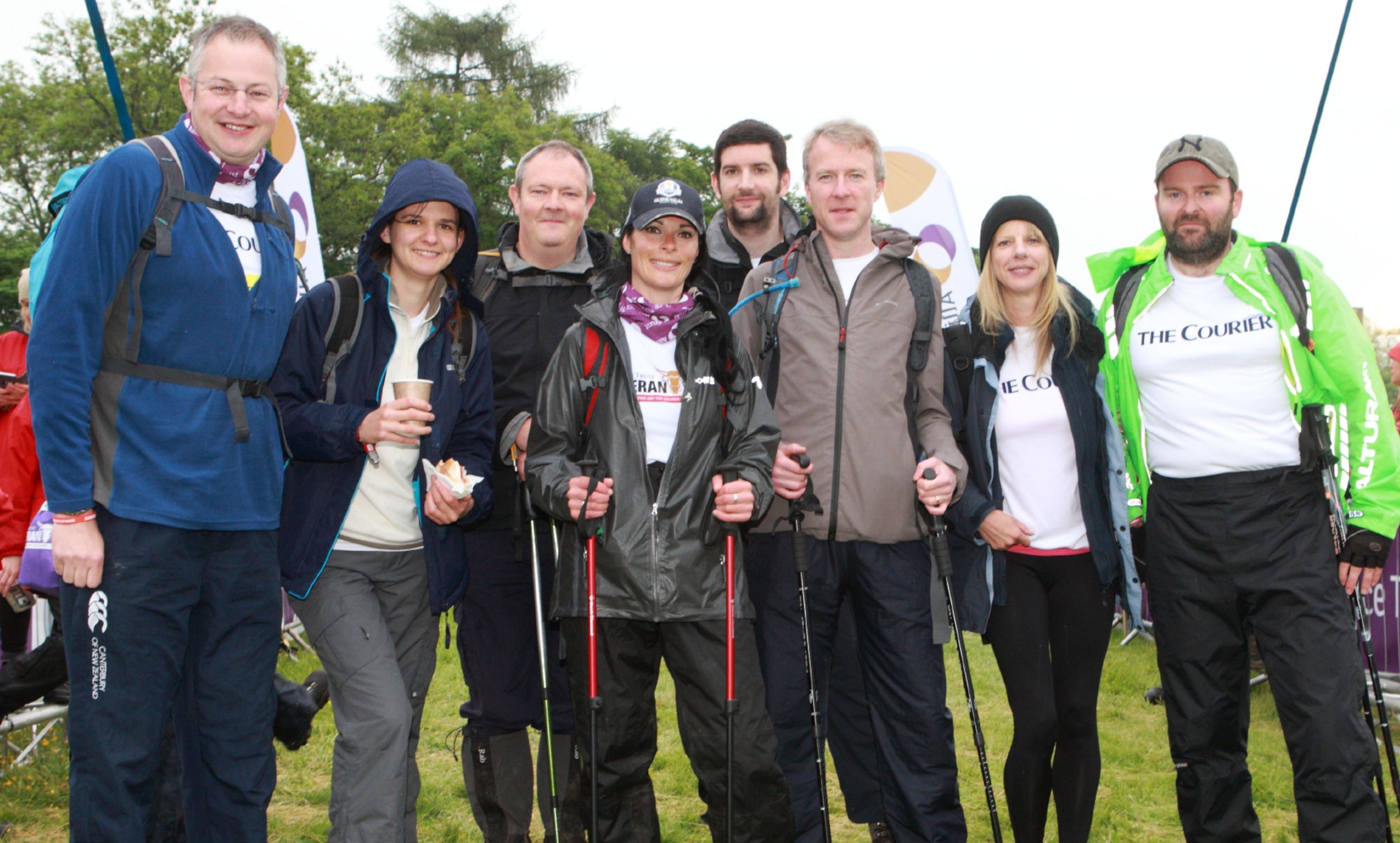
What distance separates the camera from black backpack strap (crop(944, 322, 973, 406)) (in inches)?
169

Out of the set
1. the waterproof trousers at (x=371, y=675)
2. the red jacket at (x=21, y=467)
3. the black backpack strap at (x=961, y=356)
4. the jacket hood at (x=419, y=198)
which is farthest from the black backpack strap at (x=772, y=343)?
the red jacket at (x=21, y=467)

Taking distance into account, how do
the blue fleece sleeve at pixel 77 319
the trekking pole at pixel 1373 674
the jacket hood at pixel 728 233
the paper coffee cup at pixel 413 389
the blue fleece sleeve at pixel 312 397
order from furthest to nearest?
the jacket hood at pixel 728 233 < the trekking pole at pixel 1373 674 < the blue fleece sleeve at pixel 312 397 < the paper coffee cup at pixel 413 389 < the blue fleece sleeve at pixel 77 319

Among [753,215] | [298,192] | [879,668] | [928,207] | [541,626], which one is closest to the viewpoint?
[541,626]

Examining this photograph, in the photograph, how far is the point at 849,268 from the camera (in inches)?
172

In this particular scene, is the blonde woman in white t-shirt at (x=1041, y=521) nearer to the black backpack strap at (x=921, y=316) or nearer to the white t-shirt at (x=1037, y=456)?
the white t-shirt at (x=1037, y=456)

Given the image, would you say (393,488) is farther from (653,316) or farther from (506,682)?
(653,316)

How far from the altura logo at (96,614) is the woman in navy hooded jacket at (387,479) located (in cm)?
68

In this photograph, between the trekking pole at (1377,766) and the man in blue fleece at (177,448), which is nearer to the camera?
the man in blue fleece at (177,448)

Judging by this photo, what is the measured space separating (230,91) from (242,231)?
436 millimetres

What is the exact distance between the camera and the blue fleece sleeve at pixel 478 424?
162 inches

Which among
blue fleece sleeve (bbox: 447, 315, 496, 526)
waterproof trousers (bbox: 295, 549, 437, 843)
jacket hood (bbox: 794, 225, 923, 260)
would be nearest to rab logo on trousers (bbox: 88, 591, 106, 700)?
waterproof trousers (bbox: 295, 549, 437, 843)

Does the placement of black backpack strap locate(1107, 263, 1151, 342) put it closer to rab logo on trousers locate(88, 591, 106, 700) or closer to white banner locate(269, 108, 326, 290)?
rab logo on trousers locate(88, 591, 106, 700)

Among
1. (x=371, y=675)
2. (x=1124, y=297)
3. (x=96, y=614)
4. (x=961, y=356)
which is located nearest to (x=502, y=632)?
(x=371, y=675)

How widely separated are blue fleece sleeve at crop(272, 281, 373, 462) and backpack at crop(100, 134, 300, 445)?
287mm
